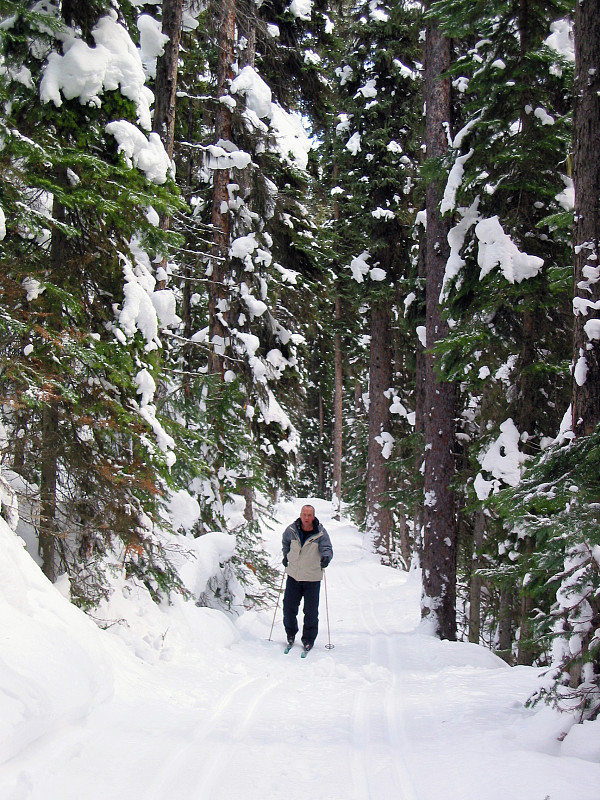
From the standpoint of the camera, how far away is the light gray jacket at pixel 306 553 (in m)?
9.20

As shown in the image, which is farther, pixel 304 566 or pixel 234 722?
pixel 304 566

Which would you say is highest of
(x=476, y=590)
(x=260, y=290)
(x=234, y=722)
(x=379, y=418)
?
(x=260, y=290)

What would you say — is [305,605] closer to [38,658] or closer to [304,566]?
[304,566]

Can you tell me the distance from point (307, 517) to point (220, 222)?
22.6ft

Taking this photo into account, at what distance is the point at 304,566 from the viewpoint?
9234 millimetres

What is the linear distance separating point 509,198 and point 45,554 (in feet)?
24.7

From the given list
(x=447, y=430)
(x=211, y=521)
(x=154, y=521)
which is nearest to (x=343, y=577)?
(x=211, y=521)

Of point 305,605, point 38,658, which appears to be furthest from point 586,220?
point 305,605

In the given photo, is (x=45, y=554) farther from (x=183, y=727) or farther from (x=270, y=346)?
(x=270, y=346)

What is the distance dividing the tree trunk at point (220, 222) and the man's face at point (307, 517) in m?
4.23

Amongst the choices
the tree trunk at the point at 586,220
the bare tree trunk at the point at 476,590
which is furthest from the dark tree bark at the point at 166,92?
the bare tree trunk at the point at 476,590

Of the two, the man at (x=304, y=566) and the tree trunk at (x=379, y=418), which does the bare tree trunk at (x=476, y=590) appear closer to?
the tree trunk at (x=379, y=418)

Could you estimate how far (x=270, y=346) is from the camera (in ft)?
46.2

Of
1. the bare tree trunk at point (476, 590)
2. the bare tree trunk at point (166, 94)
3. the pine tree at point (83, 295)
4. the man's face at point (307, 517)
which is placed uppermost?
the bare tree trunk at point (166, 94)
